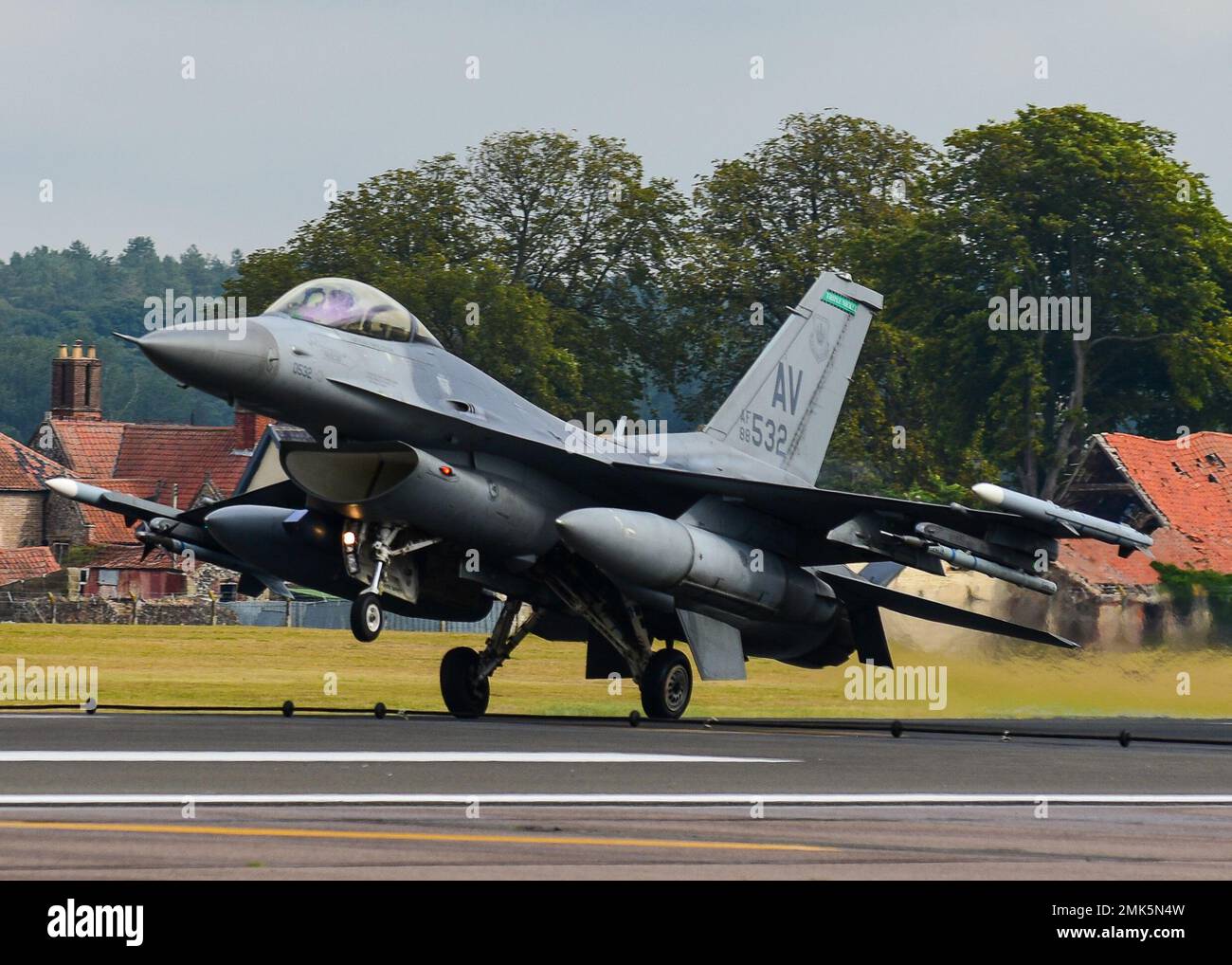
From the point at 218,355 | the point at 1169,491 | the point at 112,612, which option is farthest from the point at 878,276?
the point at 218,355

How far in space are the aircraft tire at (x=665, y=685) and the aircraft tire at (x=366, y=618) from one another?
3.67 meters

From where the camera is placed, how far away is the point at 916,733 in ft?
59.9

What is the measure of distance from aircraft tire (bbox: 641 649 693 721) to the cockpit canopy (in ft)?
14.5

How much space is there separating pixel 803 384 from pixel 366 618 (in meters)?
7.69

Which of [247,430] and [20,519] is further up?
[247,430]

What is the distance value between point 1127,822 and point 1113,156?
53276 millimetres

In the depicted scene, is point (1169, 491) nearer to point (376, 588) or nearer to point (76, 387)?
point (376, 588)

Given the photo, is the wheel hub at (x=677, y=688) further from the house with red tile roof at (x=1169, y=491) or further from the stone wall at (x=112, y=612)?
the stone wall at (x=112, y=612)

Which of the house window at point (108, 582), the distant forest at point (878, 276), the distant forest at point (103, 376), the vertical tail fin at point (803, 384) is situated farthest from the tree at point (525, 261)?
the distant forest at point (103, 376)

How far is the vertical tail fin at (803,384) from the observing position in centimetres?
2119

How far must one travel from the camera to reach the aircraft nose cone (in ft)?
51.2

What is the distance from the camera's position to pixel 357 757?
12.9m
